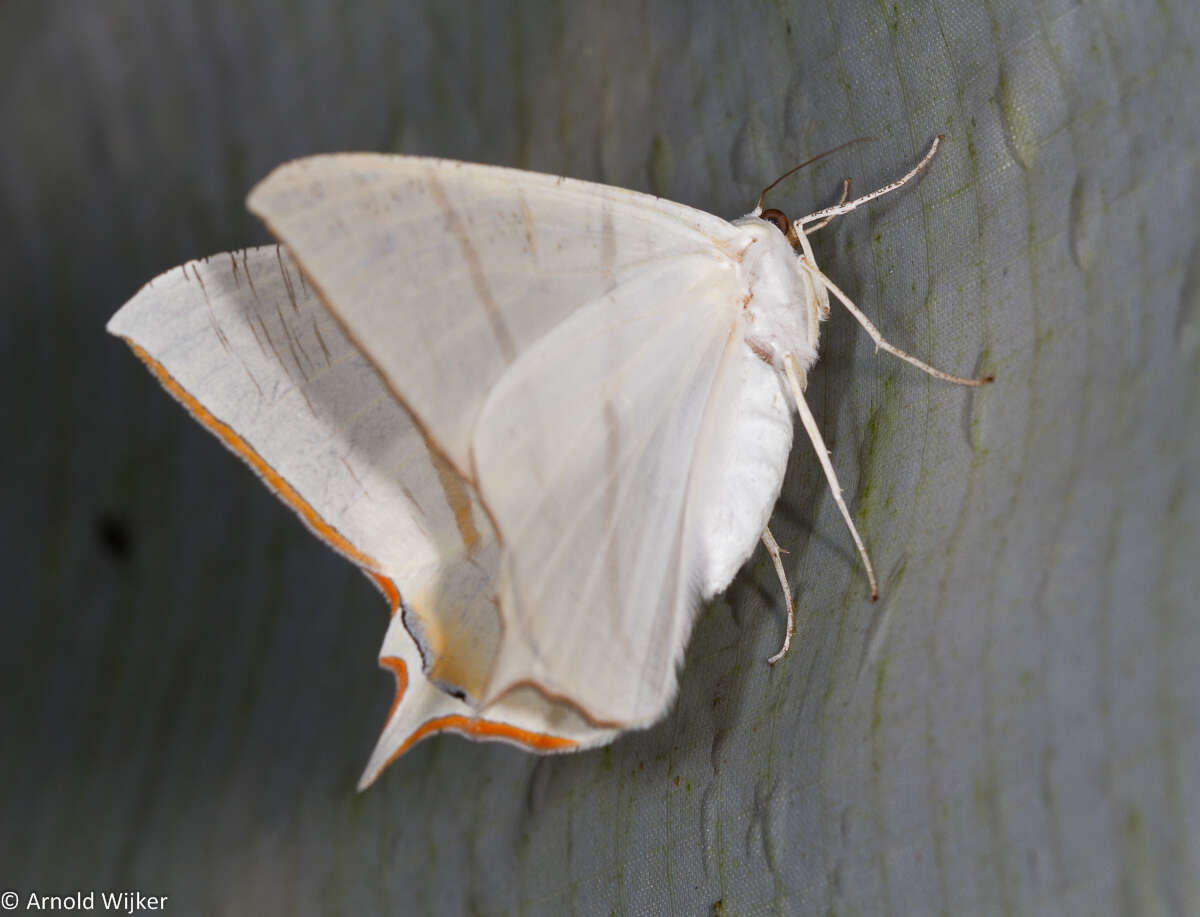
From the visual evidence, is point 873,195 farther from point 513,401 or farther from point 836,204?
point 513,401

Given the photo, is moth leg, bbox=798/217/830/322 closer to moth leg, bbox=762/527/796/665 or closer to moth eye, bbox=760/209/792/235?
moth eye, bbox=760/209/792/235

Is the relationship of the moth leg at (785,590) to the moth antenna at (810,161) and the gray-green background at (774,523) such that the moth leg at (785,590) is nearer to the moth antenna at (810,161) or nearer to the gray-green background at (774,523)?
the gray-green background at (774,523)

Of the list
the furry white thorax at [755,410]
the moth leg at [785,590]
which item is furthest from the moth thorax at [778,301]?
the moth leg at [785,590]

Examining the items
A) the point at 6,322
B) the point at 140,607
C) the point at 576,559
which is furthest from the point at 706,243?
the point at 6,322

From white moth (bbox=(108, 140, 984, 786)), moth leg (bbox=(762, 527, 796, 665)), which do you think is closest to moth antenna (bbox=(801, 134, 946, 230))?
white moth (bbox=(108, 140, 984, 786))

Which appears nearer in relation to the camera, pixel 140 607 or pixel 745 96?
pixel 745 96

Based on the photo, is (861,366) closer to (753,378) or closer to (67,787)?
(753,378)

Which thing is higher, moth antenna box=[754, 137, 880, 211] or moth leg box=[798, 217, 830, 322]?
moth antenna box=[754, 137, 880, 211]
